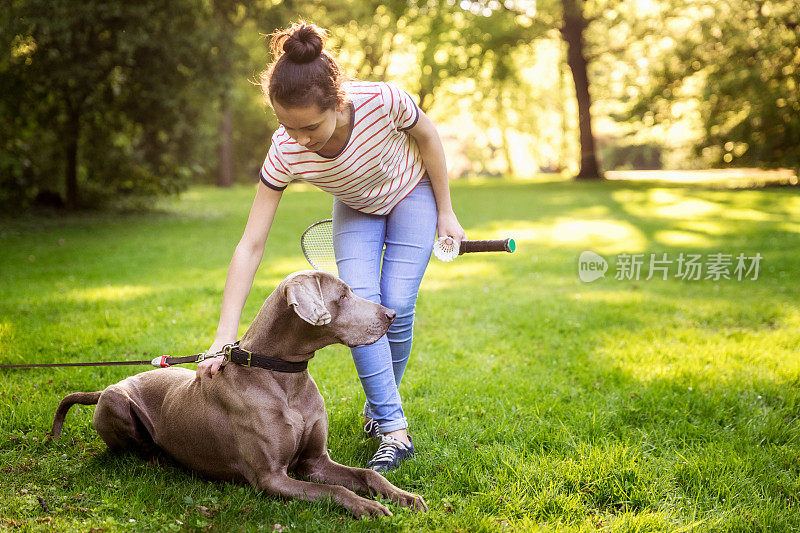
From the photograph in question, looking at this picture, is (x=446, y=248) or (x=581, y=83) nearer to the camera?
(x=446, y=248)

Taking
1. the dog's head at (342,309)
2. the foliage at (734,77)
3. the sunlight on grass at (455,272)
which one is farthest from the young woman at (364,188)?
the foliage at (734,77)

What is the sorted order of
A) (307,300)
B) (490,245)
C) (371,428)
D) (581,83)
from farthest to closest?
(581,83), (371,428), (490,245), (307,300)

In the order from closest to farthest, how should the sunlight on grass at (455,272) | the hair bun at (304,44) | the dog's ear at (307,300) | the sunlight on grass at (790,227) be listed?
the dog's ear at (307,300), the hair bun at (304,44), the sunlight on grass at (455,272), the sunlight on grass at (790,227)

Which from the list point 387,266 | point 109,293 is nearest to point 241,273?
point 387,266

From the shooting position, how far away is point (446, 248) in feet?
11.9

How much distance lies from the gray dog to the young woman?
19cm

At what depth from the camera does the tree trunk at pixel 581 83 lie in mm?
24737

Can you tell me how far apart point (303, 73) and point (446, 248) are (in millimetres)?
1241

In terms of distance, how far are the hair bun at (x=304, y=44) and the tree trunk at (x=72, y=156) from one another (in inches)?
550

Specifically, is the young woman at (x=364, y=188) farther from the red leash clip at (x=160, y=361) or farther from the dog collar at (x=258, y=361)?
the red leash clip at (x=160, y=361)

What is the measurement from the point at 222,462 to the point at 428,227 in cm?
164

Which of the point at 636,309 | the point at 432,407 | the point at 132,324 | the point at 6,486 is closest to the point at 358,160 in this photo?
the point at 432,407

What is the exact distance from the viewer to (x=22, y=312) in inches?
257

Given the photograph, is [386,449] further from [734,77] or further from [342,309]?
[734,77]
